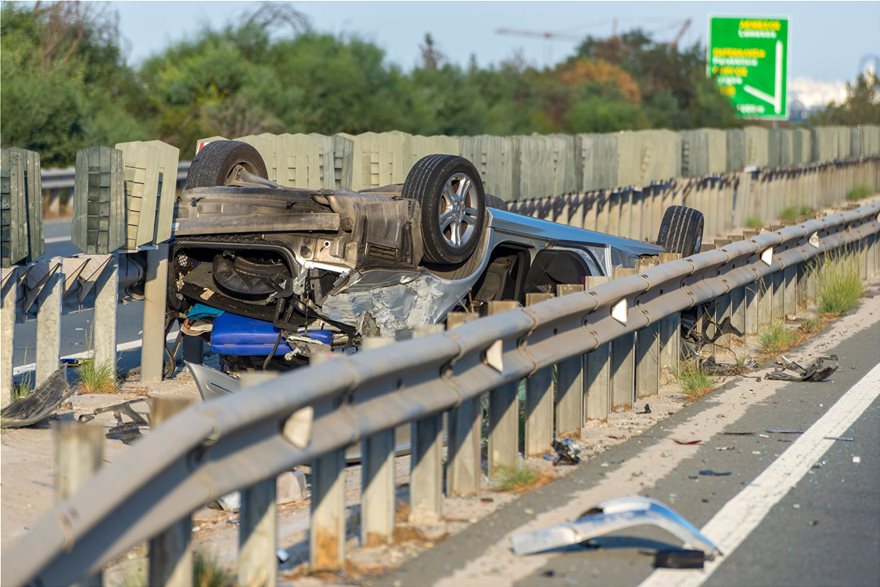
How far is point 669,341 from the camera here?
33.8ft

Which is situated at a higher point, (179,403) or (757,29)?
(757,29)

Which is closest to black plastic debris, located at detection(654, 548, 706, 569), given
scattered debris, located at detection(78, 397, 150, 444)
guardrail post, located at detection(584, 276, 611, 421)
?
guardrail post, located at detection(584, 276, 611, 421)

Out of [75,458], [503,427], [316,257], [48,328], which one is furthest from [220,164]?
[75,458]

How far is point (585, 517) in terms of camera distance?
5875 millimetres

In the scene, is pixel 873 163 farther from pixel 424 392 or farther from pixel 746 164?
pixel 424 392

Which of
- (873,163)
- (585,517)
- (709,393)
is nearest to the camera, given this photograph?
(585,517)

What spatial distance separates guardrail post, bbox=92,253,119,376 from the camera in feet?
33.6

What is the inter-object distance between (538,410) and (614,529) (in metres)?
1.96

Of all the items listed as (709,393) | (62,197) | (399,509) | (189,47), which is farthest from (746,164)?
(399,509)

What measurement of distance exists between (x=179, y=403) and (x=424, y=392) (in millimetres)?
1685

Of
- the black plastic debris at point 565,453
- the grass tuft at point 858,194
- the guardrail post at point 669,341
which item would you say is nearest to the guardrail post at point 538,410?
the black plastic debris at point 565,453

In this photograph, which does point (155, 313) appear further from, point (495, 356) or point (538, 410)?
point (495, 356)

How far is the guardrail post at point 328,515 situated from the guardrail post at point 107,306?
16.6ft

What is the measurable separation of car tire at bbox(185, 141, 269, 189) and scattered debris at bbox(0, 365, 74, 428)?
2234 mm
